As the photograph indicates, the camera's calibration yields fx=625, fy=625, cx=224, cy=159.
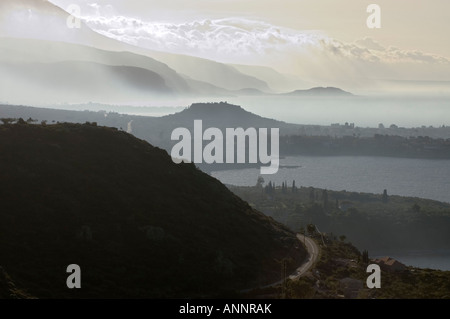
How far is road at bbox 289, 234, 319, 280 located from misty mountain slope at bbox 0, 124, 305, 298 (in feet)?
7.40

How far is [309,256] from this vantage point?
322 feet

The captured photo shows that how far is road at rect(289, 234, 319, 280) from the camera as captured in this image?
87306mm

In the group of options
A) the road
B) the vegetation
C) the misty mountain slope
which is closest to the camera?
the misty mountain slope

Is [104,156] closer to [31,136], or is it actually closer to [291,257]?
[31,136]

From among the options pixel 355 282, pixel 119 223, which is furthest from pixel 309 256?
pixel 119 223

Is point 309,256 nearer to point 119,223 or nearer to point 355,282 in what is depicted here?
point 355,282

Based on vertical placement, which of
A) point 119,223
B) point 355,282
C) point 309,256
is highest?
point 119,223

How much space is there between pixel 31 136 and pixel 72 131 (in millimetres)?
8126

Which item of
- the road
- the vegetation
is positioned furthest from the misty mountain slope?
the vegetation

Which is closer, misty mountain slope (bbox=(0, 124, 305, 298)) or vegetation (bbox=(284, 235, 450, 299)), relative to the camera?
misty mountain slope (bbox=(0, 124, 305, 298))

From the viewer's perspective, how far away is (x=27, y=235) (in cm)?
8081

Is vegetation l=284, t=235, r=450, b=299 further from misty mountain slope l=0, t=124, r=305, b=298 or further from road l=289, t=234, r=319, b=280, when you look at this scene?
misty mountain slope l=0, t=124, r=305, b=298

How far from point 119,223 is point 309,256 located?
3043 cm
